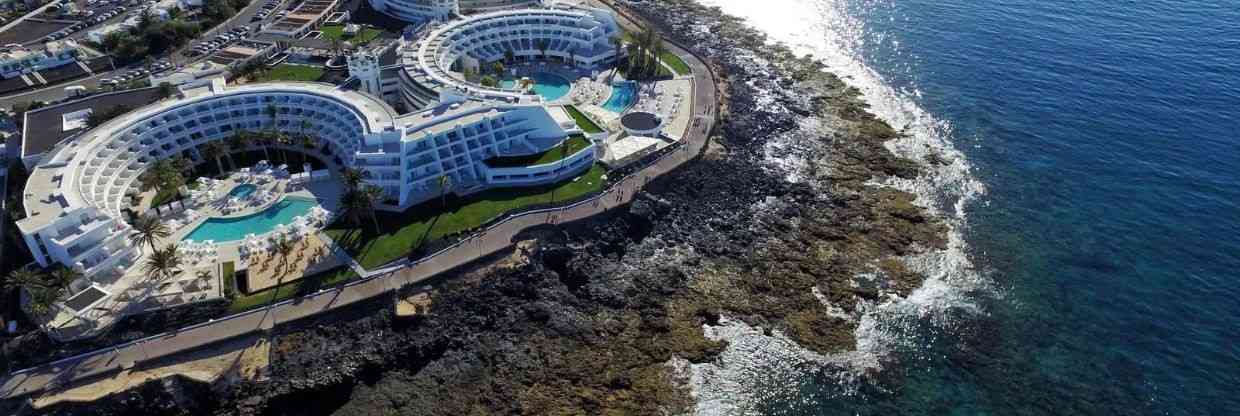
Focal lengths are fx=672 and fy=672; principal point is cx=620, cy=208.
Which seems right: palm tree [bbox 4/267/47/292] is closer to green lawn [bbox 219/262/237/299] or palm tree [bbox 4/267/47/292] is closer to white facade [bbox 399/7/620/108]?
green lawn [bbox 219/262/237/299]

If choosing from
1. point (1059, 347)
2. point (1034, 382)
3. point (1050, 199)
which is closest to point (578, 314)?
point (1034, 382)

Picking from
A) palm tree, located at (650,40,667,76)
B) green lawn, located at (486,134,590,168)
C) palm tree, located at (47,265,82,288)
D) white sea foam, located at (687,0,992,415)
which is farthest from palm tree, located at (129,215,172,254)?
palm tree, located at (650,40,667,76)

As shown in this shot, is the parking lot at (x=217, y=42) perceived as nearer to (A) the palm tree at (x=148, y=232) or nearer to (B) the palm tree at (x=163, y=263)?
(A) the palm tree at (x=148, y=232)

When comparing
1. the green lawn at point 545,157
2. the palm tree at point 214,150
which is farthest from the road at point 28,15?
the green lawn at point 545,157

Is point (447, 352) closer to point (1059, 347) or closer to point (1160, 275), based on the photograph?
point (1059, 347)

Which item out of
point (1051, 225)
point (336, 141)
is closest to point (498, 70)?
point (336, 141)
